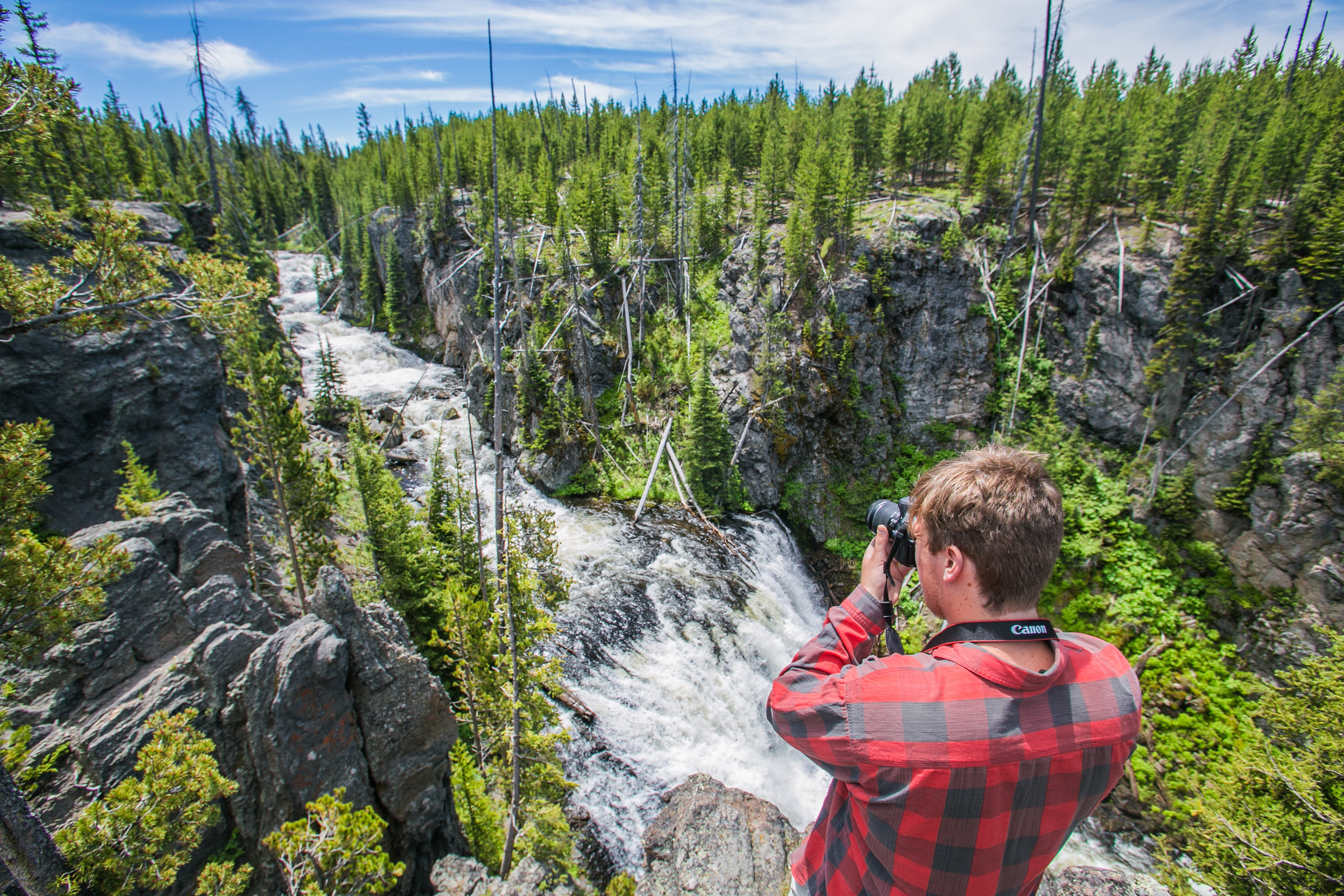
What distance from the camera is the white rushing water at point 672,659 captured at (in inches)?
477

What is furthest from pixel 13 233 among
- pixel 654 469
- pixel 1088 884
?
pixel 1088 884

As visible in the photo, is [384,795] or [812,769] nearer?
[384,795]

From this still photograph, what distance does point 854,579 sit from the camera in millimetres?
22828

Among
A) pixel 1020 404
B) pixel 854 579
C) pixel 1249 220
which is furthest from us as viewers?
pixel 1020 404

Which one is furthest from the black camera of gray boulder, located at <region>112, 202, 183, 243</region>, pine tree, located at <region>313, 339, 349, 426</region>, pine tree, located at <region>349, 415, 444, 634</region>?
pine tree, located at <region>313, 339, 349, 426</region>

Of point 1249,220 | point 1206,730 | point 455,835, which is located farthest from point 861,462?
point 455,835

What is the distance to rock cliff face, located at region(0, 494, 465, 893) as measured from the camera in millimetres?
7641

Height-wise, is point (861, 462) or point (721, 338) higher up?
point (721, 338)

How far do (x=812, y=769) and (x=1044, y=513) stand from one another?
48.2 ft

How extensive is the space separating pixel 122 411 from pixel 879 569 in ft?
78.5

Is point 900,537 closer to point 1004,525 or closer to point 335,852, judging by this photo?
point 1004,525

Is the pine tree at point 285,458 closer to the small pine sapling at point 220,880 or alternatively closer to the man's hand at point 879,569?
the small pine sapling at point 220,880

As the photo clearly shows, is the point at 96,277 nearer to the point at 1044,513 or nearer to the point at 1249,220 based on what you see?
the point at 1044,513

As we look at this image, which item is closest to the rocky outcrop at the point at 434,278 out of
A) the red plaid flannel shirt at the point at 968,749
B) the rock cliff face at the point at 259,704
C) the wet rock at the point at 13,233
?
the wet rock at the point at 13,233
